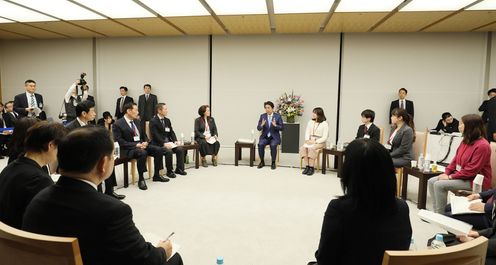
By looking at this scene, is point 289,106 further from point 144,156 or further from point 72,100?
point 72,100

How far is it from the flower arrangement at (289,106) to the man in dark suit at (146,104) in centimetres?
335

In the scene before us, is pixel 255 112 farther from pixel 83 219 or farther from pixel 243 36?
pixel 83 219

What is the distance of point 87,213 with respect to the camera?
1.23 metres

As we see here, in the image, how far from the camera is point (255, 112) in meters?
8.94

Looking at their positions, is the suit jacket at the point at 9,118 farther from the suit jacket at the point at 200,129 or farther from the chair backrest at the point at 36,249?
the chair backrest at the point at 36,249

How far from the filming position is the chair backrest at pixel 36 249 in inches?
43.1

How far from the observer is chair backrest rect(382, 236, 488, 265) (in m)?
1.05

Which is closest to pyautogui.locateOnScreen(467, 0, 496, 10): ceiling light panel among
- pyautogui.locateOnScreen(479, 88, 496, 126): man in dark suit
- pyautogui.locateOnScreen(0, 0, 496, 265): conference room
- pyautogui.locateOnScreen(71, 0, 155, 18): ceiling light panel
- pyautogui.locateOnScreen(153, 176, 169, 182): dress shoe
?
pyautogui.locateOnScreen(0, 0, 496, 265): conference room

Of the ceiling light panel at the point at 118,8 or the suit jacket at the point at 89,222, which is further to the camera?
the ceiling light panel at the point at 118,8

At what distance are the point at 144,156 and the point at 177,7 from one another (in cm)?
270

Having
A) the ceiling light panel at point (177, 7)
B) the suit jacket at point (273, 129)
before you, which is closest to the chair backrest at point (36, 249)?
the ceiling light panel at point (177, 7)

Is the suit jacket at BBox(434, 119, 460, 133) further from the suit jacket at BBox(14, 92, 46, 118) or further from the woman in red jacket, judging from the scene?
the suit jacket at BBox(14, 92, 46, 118)

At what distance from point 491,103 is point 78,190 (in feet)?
27.4

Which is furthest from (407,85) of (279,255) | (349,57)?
(279,255)
